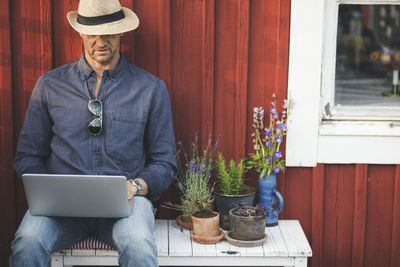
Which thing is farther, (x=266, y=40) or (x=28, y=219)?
(x=266, y=40)

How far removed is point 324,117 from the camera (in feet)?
11.4

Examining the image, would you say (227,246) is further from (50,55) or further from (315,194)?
(50,55)

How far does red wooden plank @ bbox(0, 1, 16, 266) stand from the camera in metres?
3.32

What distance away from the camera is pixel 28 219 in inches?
111

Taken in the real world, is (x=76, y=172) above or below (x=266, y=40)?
below

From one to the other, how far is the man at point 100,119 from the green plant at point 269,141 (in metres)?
0.52

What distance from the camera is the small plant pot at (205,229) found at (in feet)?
9.98

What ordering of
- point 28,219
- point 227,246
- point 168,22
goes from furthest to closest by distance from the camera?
1. point 168,22
2. point 227,246
3. point 28,219

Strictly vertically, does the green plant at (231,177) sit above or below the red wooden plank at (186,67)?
below

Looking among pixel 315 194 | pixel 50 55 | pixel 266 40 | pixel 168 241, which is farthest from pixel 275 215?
pixel 50 55

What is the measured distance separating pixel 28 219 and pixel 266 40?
1.67 m

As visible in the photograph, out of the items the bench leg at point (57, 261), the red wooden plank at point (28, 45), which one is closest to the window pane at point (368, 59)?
the red wooden plank at point (28, 45)

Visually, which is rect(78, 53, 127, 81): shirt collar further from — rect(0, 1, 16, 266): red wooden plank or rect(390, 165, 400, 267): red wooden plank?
rect(390, 165, 400, 267): red wooden plank

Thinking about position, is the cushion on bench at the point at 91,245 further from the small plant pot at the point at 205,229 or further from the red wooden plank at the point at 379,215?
the red wooden plank at the point at 379,215
